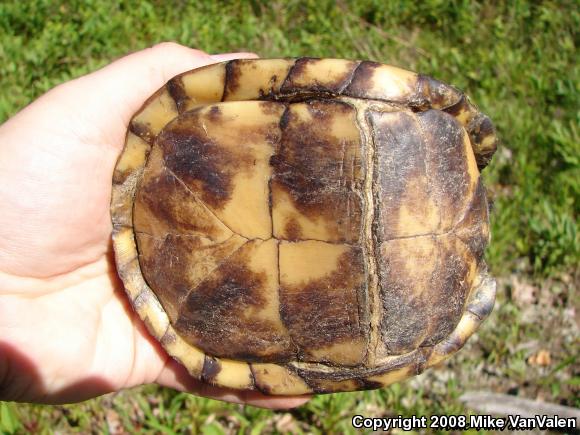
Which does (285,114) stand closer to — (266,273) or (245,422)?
(266,273)

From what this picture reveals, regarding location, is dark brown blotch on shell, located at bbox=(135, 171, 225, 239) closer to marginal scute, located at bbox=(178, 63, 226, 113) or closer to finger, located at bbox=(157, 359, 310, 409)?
marginal scute, located at bbox=(178, 63, 226, 113)

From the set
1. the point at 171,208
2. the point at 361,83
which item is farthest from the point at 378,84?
the point at 171,208

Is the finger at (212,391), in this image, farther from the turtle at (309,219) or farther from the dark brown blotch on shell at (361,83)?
the dark brown blotch on shell at (361,83)

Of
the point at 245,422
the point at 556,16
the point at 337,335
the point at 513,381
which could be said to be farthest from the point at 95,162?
the point at 556,16

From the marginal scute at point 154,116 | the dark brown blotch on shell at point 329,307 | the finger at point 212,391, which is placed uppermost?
the marginal scute at point 154,116

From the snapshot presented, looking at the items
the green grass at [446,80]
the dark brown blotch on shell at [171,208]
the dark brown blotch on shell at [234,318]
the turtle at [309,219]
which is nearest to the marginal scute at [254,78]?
the turtle at [309,219]

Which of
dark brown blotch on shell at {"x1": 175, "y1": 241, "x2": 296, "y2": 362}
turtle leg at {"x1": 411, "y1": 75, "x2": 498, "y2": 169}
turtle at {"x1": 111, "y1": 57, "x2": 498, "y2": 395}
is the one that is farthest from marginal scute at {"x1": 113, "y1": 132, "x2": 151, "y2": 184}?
turtle leg at {"x1": 411, "y1": 75, "x2": 498, "y2": 169}
